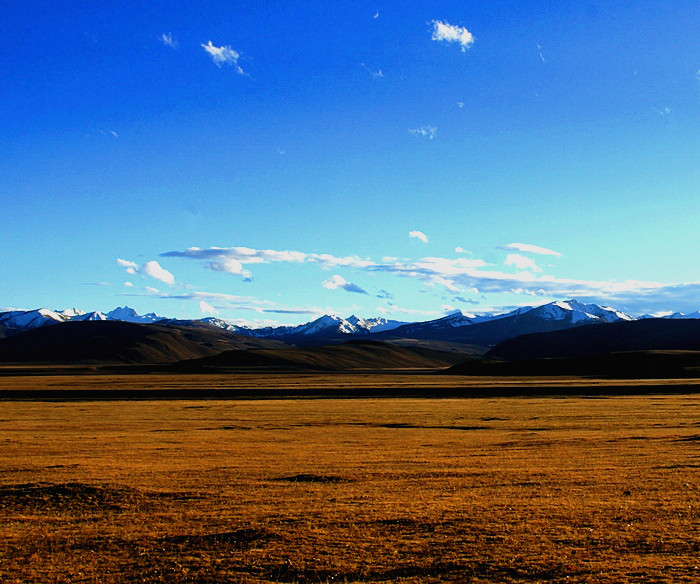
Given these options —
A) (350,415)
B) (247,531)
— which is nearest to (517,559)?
(247,531)

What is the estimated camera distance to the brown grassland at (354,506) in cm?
1702

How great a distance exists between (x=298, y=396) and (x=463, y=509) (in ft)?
264

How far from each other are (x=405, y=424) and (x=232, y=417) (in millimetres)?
19025

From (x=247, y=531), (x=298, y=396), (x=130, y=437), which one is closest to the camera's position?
(x=247, y=531)

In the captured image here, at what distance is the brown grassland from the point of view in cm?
1702

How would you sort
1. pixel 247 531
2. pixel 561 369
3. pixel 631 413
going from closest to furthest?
pixel 247 531
pixel 631 413
pixel 561 369

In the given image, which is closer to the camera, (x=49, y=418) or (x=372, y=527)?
(x=372, y=527)

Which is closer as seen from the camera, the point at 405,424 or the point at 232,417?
the point at 405,424

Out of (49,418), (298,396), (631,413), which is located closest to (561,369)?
(298,396)

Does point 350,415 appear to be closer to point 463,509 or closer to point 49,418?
point 49,418

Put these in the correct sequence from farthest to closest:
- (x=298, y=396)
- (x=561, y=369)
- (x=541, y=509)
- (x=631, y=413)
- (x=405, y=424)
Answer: (x=561, y=369) < (x=298, y=396) < (x=631, y=413) < (x=405, y=424) < (x=541, y=509)

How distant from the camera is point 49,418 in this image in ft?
218

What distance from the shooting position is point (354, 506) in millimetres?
23906

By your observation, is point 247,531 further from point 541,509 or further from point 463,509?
point 541,509
